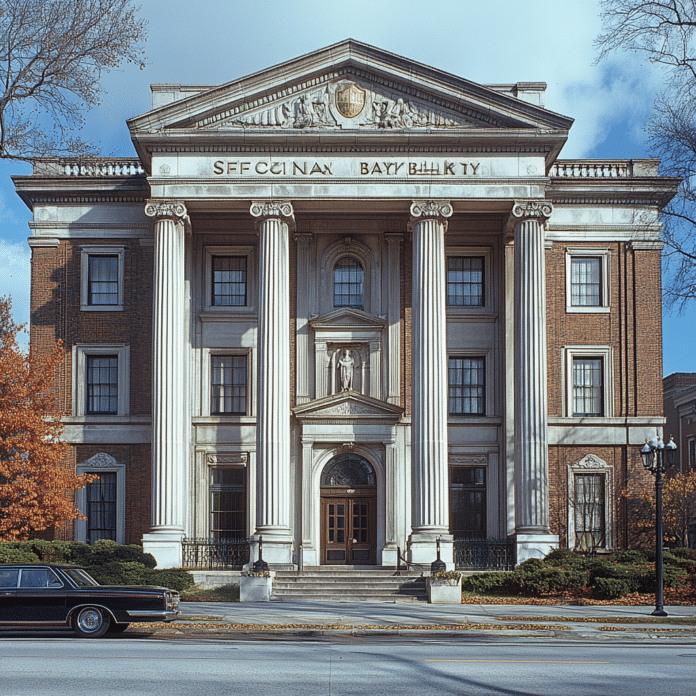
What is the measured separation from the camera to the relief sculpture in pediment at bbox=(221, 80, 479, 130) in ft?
120

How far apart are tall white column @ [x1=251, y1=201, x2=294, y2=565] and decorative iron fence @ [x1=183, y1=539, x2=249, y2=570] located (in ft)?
6.67

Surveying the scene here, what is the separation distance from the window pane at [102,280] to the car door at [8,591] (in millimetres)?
20545

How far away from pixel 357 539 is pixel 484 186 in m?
13.2

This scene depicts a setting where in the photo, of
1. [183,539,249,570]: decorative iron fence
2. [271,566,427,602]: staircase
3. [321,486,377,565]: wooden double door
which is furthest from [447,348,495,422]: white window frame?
[183,539,249,570]: decorative iron fence

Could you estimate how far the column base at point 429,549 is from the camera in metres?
34.3

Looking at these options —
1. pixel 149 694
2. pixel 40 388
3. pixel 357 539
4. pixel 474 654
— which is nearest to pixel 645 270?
pixel 357 539

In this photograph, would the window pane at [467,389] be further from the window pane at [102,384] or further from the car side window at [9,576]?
the car side window at [9,576]

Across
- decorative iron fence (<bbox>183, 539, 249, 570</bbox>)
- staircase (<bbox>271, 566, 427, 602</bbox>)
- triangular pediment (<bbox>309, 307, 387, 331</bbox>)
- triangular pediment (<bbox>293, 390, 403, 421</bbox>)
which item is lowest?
staircase (<bbox>271, 566, 427, 602</bbox>)

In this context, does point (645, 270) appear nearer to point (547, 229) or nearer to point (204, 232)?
point (547, 229)

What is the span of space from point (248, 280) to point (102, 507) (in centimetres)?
984

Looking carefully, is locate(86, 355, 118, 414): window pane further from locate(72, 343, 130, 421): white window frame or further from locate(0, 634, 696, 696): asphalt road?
locate(0, 634, 696, 696): asphalt road

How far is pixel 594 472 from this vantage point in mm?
39469

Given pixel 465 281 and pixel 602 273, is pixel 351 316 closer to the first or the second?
pixel 465 281

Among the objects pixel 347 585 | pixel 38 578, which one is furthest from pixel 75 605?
pixel 347 585
